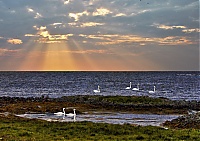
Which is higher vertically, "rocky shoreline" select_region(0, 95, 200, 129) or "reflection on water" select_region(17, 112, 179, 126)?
"rocky shoreline" select_region(0, 95, 200, 129)

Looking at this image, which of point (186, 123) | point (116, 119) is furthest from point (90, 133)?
point (116, 119)

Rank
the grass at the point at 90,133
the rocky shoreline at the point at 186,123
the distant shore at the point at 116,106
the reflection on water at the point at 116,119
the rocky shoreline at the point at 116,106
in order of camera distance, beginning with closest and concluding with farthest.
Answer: the grass at the point at 90,133, the rocky shoreline at the point at 186,123, the reflection on water at the point at 116,119, the rocky shoreline at the point at 116,106, the distant shore at the point at 116,106

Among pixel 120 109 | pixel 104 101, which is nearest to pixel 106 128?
pixel 120 109

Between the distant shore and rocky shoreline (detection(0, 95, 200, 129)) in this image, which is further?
the distant shore

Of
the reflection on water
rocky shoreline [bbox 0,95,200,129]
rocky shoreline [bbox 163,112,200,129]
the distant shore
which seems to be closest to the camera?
rocky shoreline [bbox 163,112,200,129]

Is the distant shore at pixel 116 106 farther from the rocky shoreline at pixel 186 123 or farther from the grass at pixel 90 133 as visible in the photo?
the grass at pixel 90 133

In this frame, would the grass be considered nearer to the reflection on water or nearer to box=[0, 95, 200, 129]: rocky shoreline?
the reflection on water

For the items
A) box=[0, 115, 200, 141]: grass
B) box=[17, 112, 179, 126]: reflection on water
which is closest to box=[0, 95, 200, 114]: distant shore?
box=[17, 112, 179, 126]: reflection on water

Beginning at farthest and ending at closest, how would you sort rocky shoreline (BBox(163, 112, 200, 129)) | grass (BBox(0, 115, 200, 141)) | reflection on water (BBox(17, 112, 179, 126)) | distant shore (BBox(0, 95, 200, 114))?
1. distant shore (BBox(0, 95, 200, 114))
2. reflection on water (BBox(17, 112, 179, 126))
3. rocky shoreline (BBox(163, 112, 200, 129))
4. grass (BBox(0, 115, 200, 141))

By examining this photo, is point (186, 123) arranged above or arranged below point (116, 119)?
above

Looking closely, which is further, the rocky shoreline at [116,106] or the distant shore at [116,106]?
the distant shore at [116,106]

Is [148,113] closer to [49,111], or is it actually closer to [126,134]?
[49,111]

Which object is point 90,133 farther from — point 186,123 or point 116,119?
point 116,119

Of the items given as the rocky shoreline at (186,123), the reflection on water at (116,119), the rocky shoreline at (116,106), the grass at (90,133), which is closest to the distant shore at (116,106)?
the rocky shoreline at (116,106)
